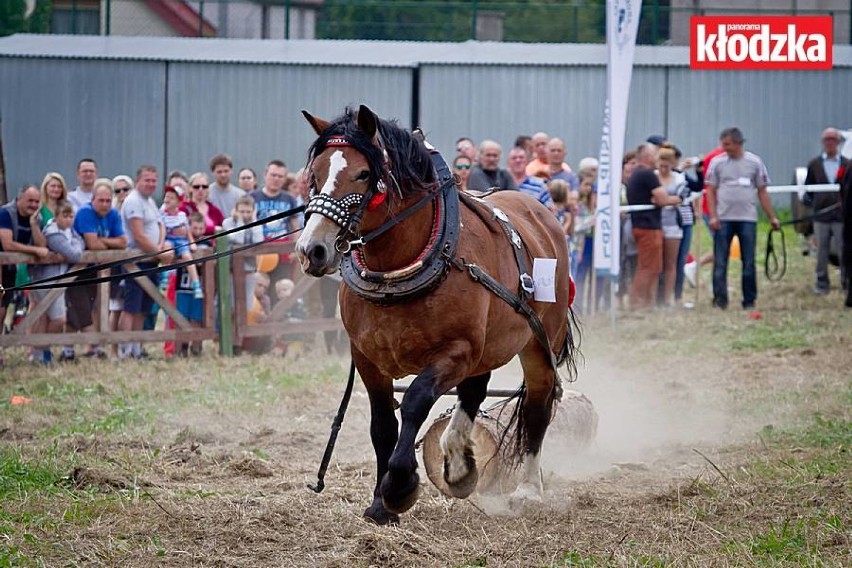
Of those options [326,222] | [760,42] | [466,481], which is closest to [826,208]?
[760,42]

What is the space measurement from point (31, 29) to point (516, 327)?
19871 mm

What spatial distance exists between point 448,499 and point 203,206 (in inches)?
258

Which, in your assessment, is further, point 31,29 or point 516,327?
point 31,29

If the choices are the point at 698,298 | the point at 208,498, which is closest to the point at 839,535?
the point at 208,498

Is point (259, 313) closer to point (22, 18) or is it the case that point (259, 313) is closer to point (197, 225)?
point (197, 225)

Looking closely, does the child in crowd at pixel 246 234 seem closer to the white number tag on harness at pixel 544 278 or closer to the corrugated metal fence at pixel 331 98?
the white number tag on harness at pixel 544 278

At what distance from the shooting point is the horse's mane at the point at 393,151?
5.10m

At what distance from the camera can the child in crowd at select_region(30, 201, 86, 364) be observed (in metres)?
10.6

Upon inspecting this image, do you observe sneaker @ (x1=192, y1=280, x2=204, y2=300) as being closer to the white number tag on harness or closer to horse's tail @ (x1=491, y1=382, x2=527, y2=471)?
horse's tail @ (x1=491, y1=382, x2=527, y2=471)

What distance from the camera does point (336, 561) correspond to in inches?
188

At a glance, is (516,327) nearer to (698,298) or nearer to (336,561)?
(336,561)

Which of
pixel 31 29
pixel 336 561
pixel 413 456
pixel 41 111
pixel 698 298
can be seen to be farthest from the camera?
pixel 31 29

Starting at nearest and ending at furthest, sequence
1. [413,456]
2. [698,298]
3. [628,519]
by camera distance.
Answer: [413,456], [628,519], [698,298]

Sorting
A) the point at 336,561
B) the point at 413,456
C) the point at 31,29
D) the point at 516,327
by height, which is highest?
the point at 31,29
